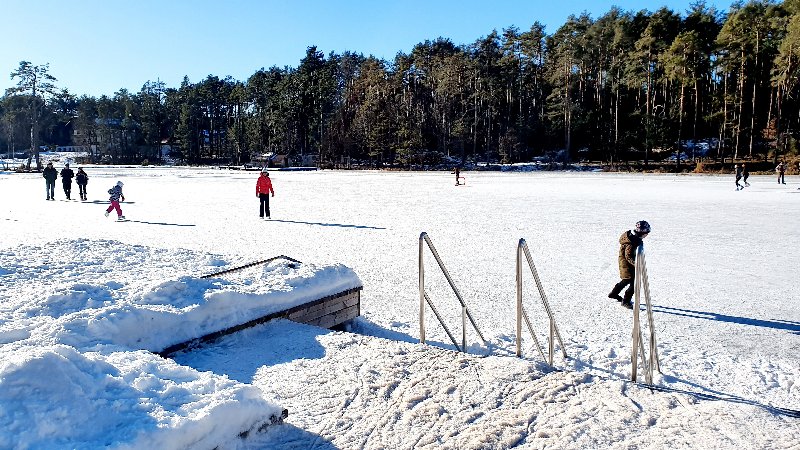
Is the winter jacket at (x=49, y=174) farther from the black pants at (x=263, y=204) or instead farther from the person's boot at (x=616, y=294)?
the person's boot at (x=616, y=294)

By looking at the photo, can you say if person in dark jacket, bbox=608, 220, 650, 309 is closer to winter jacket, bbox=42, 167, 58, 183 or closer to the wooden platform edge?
the wooden platform edge

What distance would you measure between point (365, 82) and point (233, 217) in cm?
5807

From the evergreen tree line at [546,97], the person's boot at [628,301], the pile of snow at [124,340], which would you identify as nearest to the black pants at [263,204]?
the pile of snow at [124,340]

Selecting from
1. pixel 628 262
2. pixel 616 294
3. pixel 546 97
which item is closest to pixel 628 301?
pixel 616 294

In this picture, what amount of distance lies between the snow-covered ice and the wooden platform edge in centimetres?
8

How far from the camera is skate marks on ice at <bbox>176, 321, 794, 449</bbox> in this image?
3.25 meters

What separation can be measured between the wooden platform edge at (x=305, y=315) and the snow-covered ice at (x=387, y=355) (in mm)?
83

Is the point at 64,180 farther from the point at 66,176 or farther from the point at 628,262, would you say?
the point at 628,262

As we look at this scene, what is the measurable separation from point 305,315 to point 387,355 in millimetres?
1489

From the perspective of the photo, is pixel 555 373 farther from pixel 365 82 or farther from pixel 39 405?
pixel 365 82

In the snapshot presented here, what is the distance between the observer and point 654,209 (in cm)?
1828

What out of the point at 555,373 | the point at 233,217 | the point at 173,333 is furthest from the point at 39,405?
the point at 233,217

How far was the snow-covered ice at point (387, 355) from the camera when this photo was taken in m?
3.12

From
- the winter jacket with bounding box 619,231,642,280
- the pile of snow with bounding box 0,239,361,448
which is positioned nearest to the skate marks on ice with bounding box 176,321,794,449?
the pile of snow with bounding box 0,239,361,448
